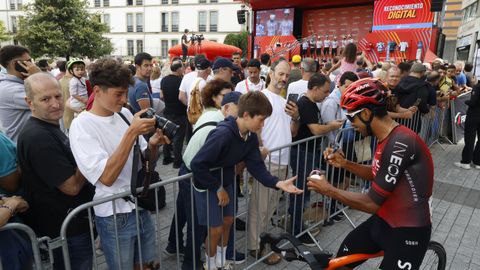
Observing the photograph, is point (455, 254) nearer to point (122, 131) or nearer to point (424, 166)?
point (424, 166)

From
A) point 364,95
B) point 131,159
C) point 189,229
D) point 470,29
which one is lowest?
point 189,229

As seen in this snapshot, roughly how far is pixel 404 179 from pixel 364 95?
59 centimetres

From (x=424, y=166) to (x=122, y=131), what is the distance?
6.34 ft

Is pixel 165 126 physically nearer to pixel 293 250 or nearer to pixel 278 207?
pixel 293 250

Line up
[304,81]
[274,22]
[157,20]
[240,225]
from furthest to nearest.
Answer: [157,20], [274,22], [304,81], [240,225]

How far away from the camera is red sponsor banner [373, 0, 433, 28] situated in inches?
605

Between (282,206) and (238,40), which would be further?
(238,40)

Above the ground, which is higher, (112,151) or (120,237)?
(112,151)

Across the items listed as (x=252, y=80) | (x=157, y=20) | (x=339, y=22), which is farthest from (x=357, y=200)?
(x=157, y=20)

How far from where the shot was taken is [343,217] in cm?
464

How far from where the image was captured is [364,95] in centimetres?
212

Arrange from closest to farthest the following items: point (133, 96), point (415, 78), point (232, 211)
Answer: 1. point (232, 211)
2. point (133, 96)
3. point (415, 78)

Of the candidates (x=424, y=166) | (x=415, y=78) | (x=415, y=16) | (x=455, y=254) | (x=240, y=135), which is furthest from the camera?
(x=415, y=16)

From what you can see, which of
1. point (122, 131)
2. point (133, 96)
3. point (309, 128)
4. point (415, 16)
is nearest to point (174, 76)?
point (133, 96)
